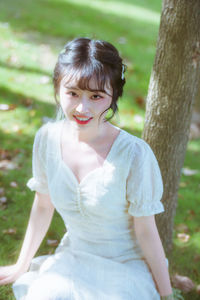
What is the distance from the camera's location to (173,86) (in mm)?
2184

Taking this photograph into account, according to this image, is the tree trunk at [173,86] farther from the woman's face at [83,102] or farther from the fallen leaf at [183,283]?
the woman's face at [83,102]

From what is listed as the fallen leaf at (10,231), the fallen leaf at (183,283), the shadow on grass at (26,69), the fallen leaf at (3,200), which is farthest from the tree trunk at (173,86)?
the shadow on grass at (26,69)

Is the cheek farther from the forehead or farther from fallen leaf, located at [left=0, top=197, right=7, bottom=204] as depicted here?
fallen leaf, located at [left=0, top=197, right=7, bottom=204]

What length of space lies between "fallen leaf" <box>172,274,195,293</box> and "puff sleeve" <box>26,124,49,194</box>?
3.65 feet

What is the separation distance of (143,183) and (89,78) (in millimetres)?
545

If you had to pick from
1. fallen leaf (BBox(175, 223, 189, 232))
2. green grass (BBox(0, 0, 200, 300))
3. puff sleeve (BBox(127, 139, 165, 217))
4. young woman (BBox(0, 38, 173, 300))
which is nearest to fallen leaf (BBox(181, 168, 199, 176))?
green grass (BBox(0, 0, 200, 300))

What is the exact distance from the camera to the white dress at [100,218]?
1805 millimetres

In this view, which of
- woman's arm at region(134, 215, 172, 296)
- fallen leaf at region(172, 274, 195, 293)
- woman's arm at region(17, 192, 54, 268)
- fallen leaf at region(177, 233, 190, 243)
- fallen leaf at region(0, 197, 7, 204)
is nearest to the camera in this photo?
woman's arm at region(134, 215, 172, 296)

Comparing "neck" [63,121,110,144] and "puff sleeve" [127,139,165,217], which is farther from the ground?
"neck" [63,121,110,144]

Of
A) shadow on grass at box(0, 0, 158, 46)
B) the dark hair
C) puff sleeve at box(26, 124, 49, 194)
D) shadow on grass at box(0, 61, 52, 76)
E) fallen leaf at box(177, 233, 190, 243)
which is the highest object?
the dark hair

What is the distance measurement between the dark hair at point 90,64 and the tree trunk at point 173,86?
0.50 m

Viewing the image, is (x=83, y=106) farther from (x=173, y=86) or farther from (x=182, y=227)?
(x=182, y=227)

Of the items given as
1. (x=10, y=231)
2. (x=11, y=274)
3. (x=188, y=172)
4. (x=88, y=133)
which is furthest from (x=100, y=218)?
(x=188, y=172)

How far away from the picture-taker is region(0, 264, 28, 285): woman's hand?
7.09 ft
